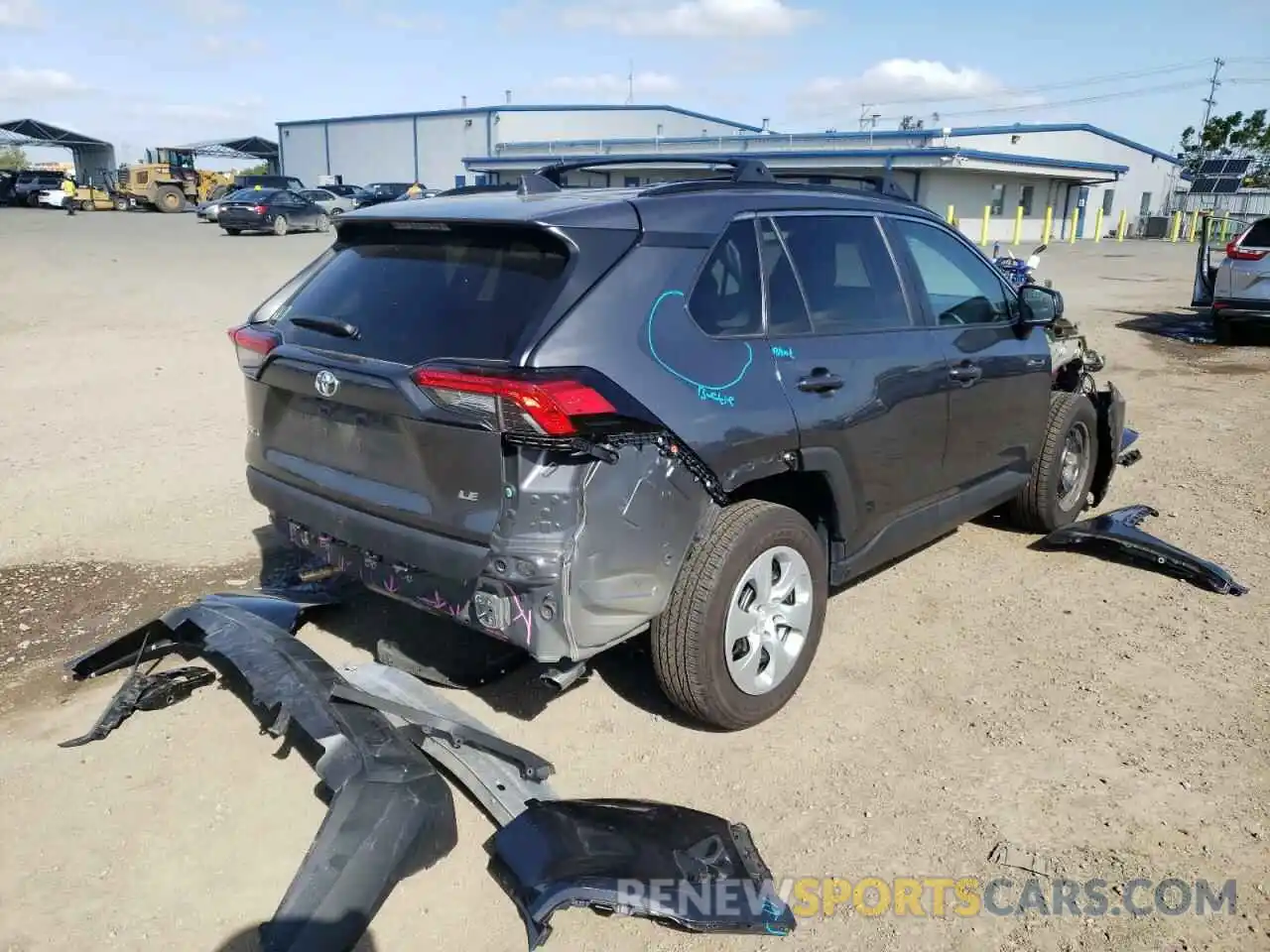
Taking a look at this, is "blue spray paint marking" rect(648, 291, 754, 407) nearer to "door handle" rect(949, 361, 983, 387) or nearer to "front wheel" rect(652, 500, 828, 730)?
"front wheel" rect(652, 500, 828, 730)

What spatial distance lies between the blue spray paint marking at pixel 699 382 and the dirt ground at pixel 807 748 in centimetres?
127

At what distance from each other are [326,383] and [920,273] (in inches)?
105

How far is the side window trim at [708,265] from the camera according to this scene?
3.32 m

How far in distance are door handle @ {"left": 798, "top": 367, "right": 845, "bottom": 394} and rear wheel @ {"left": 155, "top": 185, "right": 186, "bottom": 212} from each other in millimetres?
45574

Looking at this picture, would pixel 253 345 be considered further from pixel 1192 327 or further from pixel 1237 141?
pixel 1237 141

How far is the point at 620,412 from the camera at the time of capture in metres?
2.98

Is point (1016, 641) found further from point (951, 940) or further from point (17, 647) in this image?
point (17, 647)

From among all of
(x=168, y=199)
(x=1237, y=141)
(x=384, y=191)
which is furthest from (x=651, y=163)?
(x=1237, y=141)

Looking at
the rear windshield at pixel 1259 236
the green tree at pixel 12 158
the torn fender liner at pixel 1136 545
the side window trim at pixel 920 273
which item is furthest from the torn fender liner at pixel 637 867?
the green tree at pixel 12 158

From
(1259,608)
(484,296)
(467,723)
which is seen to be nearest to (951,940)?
(467,723)

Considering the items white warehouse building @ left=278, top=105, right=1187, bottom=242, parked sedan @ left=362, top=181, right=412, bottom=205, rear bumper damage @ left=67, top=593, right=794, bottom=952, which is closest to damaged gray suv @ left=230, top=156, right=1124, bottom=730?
rear bumper damage @ left=67, top=593, right=794, bottom=952

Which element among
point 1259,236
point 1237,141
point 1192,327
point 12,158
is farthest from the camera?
point 12,158

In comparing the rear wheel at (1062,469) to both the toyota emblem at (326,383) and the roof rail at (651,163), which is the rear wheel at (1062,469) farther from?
the toyota emblem at (326,383)

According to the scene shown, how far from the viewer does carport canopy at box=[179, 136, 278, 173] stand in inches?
2775
